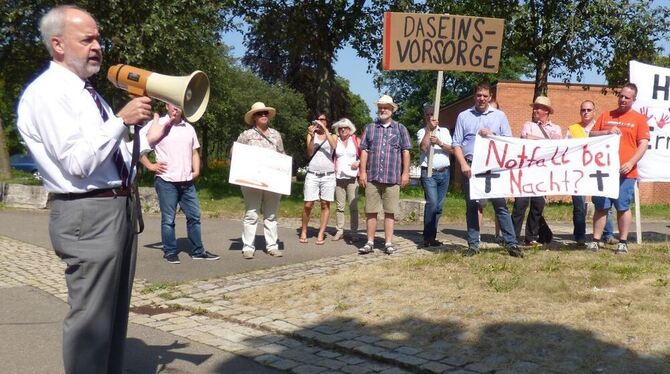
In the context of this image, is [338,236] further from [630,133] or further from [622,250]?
[630,133]

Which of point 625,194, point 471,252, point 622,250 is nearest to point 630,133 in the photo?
point 625,194

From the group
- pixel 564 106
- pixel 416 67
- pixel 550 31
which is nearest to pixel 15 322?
pixel 416 67

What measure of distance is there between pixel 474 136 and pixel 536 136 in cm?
102

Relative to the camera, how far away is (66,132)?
327cm

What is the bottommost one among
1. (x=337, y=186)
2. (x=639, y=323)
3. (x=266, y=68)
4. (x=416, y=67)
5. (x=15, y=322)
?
(x=15, y=322)

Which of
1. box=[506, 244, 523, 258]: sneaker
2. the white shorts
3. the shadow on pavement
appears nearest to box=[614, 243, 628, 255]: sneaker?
box=[506, 244, 523, 258]: sneaker

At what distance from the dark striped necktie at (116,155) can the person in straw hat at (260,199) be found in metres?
5.35

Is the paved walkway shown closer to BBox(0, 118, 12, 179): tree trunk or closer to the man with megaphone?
the man with megaphone

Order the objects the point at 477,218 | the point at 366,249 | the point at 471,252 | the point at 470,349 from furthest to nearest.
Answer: the point at 366,249, the point at 477,218, the point at 471,252, the point at 470,349

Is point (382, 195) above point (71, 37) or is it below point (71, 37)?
below

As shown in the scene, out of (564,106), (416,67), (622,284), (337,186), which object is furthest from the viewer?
(564,106)

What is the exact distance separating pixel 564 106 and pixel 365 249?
26315 millimetres

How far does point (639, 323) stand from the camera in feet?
17.4

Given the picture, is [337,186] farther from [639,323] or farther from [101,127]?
[101,127]
